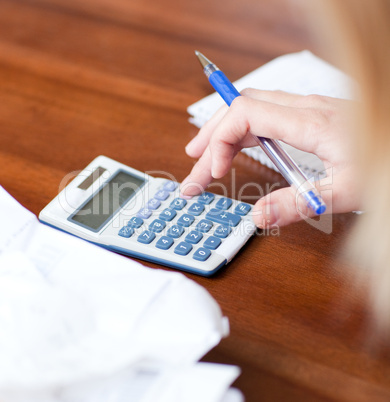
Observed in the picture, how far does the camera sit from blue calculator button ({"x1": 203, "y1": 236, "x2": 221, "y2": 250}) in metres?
0.50

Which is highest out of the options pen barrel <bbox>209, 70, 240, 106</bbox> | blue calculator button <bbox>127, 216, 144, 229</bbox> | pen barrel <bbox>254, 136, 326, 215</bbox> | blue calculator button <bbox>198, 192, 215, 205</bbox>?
pen barrel <bbox>209, 70, 240, 106</bbox>

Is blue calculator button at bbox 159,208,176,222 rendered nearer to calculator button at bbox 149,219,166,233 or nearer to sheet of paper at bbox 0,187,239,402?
calculator button at bbox 149,219,166,233

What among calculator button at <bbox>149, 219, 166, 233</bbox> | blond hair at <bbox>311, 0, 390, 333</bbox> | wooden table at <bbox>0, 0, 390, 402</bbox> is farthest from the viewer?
calculator button at <bbox>149, 219, 166, 233</bbox>

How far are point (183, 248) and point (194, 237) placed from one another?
2 cm

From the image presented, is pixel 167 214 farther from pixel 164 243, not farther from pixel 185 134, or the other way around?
pixel 185 134

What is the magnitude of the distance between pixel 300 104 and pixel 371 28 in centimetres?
27

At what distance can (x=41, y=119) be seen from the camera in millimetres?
703

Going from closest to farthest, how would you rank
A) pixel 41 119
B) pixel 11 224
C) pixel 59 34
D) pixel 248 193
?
pixel 11 224 → pixel 248 193 → pixel 41 119 → pixel 59 34

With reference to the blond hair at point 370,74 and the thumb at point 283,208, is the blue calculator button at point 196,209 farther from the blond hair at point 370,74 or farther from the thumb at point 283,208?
the blond hair at point 370,74

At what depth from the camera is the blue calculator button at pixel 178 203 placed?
21.5 inches

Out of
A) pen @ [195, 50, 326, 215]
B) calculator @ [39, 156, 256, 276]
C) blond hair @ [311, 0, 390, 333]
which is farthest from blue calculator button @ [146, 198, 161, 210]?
blond hair @ [311, 0, 390, 333]

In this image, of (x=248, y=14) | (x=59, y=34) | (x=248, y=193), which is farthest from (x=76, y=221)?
(x=248, y=14)

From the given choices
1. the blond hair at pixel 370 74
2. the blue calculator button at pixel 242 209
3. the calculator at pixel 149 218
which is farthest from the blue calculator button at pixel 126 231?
the blond hair at pixel 370 74

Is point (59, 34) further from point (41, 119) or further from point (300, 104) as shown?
point (300, 104)
